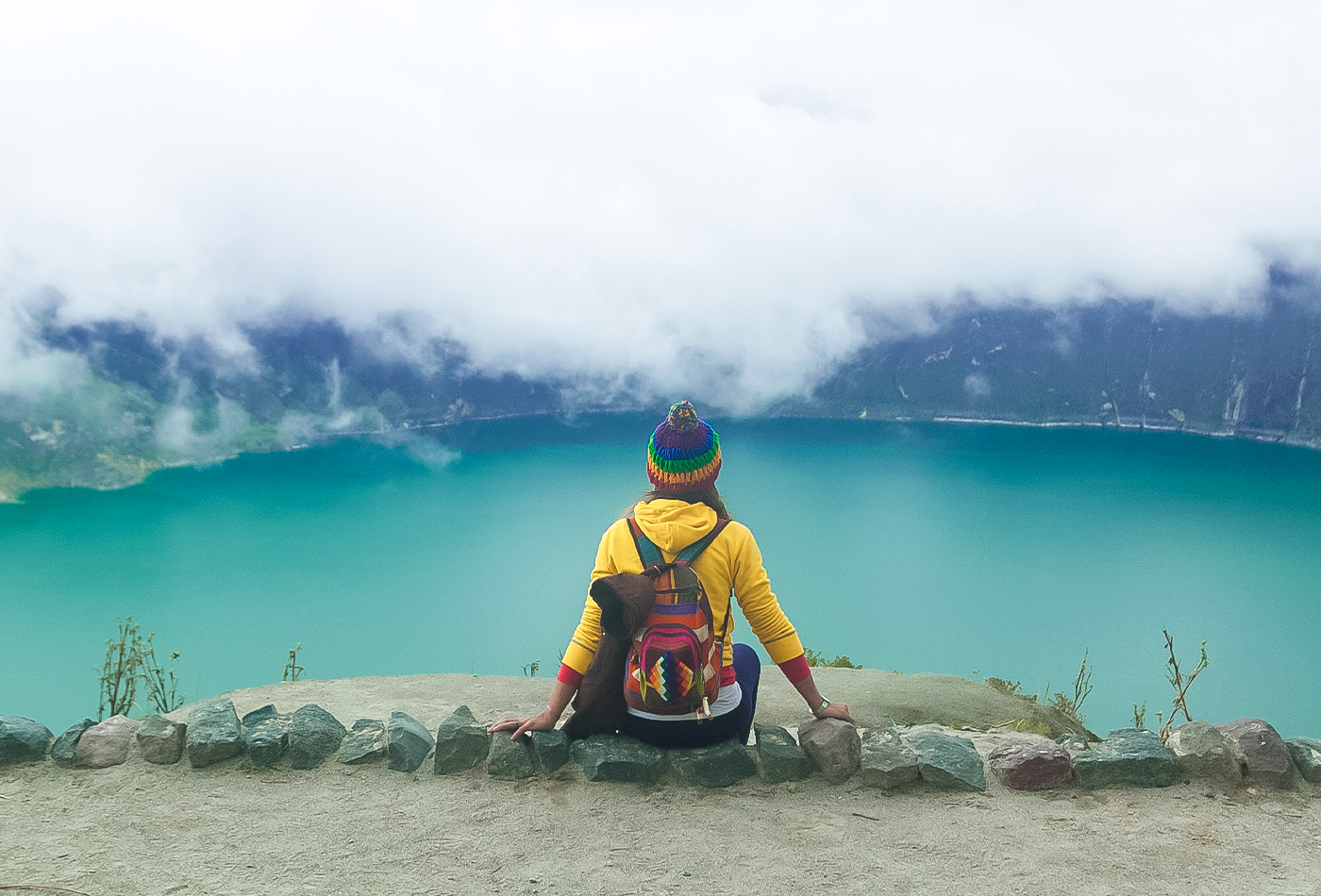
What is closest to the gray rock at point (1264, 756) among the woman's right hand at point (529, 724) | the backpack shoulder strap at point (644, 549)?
the backpack shoulder strap at point (644, 549)

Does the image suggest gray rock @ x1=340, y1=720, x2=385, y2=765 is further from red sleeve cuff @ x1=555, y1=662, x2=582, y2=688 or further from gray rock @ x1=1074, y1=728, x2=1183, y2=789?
gray rock @ x1=1074, y1=728, x2=1183, y2=789

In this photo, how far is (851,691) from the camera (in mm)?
6641

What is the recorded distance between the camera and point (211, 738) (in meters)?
3.95

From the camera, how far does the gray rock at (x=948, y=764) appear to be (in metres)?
3.69

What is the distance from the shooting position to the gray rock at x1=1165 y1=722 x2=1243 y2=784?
371 cm

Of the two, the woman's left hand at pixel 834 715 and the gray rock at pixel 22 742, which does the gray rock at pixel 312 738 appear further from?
the woman's left hand at pixel 834 715

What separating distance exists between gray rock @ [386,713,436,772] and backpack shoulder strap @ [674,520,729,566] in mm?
1572

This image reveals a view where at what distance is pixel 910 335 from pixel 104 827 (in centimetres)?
16342

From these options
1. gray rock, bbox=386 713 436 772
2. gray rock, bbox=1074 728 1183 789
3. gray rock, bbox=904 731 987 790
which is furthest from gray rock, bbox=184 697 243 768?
gray rock, bbox=1074 728 1183 789

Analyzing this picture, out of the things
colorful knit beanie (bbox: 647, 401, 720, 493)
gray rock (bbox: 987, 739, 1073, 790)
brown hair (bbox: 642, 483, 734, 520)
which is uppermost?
colorful knit beanie (bbox: 647, 401, 720, 493)

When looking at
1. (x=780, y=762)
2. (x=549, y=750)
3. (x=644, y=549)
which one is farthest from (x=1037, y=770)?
(x=549, y=750)

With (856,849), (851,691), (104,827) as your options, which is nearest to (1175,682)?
(851,691)

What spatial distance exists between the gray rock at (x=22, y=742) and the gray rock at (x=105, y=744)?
18 centimetres

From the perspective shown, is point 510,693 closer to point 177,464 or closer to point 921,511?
point 921,511
